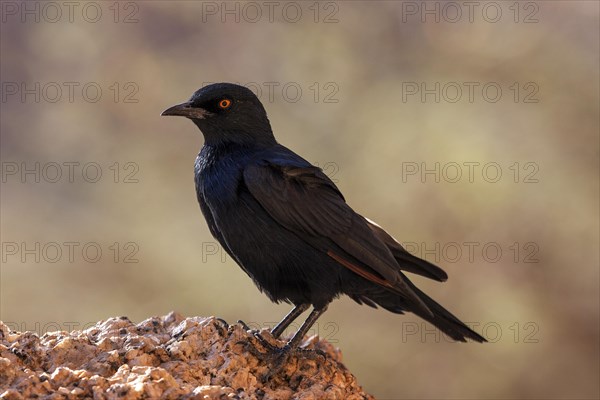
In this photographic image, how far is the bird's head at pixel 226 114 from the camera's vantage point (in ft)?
18.7

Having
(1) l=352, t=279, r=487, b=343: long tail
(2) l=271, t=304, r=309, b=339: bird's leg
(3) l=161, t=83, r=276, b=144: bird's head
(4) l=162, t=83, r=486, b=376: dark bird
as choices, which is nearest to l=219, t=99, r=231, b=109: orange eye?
(3) l=161, t=83, r=276, b=144: bird's head

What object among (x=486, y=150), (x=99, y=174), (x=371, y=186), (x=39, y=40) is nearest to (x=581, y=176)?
(x=486, y=150)

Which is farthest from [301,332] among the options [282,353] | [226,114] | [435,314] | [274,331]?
[226,114]

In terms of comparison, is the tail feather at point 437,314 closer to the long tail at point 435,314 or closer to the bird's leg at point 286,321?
the long tail at point 435,314

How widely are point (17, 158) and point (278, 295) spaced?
27.8 ft

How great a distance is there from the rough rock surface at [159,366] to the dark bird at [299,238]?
38 cm

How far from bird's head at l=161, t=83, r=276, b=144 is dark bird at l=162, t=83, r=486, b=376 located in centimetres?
24

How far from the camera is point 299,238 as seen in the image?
17.2ft

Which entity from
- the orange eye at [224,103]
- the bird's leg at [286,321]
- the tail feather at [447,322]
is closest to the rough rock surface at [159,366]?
the bird's leg at [286,321]

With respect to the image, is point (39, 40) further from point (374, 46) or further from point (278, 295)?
point (278, 295)

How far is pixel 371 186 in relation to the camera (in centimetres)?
1162

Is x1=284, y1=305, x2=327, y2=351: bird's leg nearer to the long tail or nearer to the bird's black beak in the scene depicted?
the long tail

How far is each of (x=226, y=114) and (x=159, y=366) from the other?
78.5 inches

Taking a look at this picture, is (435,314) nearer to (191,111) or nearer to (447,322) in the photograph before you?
(447,322)
